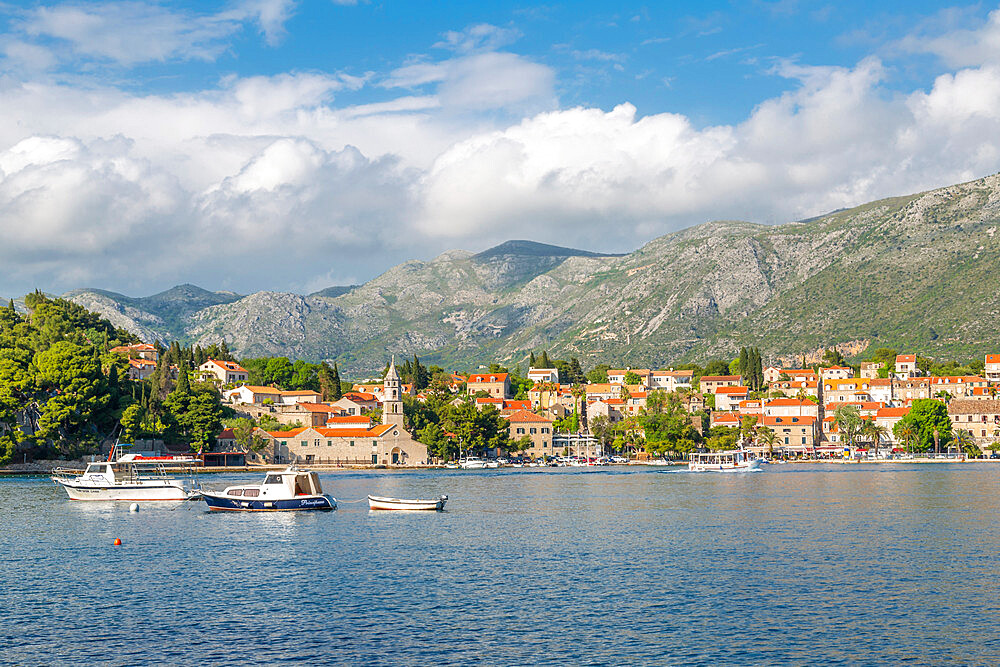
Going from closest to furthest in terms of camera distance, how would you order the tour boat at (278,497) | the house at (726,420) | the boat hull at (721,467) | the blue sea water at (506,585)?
the blue sea water at (506,585) < the tour boat at (278,497) < the boat hull at (721,467) < the house at (726,420)

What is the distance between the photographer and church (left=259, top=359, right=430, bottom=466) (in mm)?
140250

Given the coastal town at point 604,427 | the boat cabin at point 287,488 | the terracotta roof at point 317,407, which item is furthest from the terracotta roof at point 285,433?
the boat cabin at point 287,488

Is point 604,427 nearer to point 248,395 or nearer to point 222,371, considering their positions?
point 248,395

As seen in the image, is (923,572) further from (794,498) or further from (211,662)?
(794,498)

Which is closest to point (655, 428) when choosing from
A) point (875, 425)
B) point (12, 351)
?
point (875, 425)

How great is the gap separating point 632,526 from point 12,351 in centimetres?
8684

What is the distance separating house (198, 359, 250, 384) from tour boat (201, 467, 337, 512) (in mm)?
120219

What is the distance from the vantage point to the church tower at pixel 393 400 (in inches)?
5605

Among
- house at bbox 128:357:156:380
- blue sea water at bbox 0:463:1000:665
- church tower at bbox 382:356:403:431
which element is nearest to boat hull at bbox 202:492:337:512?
blue sea water at bbox 0:463:1000:665

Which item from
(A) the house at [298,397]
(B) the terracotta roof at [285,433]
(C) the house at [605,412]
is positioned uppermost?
(A) the house at [298,397]

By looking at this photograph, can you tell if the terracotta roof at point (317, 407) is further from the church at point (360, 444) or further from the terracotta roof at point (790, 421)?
the terracotta roof at point (790, 421)

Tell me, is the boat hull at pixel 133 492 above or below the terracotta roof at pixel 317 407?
below

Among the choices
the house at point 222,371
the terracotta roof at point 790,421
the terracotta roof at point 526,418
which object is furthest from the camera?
the house at point 222,371

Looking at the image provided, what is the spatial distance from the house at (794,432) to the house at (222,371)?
Answer: 107 m
